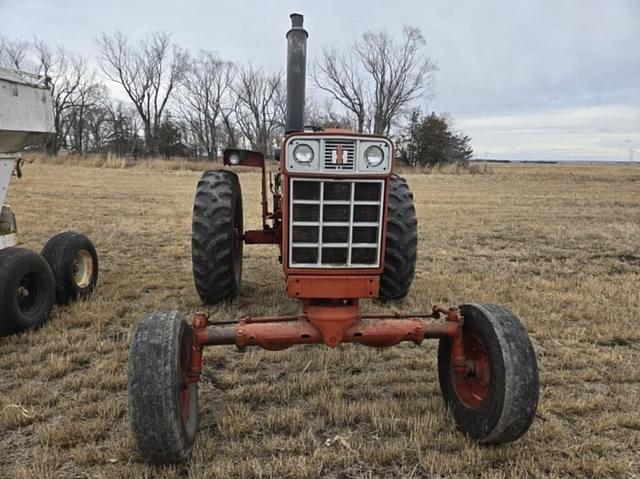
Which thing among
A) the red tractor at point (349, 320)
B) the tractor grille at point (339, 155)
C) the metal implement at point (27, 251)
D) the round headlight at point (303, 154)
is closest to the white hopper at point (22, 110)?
the metal implement at point (27, 251)

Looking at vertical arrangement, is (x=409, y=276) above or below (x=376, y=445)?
above

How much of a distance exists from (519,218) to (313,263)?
9.95 m

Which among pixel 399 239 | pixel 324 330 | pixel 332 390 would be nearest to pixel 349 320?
pixel 324 330

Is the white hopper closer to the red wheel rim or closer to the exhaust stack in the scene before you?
the exhaust stack

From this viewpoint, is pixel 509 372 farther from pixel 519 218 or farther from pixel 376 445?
pixel 519 218

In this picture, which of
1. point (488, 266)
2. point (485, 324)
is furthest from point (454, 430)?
point (488, 266)

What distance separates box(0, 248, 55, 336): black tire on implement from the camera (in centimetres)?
386

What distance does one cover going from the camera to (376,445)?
8.83 feet

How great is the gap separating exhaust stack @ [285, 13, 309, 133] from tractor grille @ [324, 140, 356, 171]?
5.51ft

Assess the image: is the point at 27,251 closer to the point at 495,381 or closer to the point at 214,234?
the point at 214,234

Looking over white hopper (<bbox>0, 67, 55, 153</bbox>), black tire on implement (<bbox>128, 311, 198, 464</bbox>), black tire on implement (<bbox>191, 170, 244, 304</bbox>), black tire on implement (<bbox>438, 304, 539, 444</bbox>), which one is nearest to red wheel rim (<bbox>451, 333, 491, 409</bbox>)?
black tire on implement (<bbox>438, 304, 539, 444</bbox>)

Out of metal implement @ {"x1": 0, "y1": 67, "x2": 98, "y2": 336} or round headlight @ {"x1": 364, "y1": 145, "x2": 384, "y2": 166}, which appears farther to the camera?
metal implement @ {"x1": 0, "y1": 67, "x2": 98, "y2": 336}

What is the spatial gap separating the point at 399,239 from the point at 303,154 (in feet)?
5.01

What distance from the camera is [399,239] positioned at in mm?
4012
